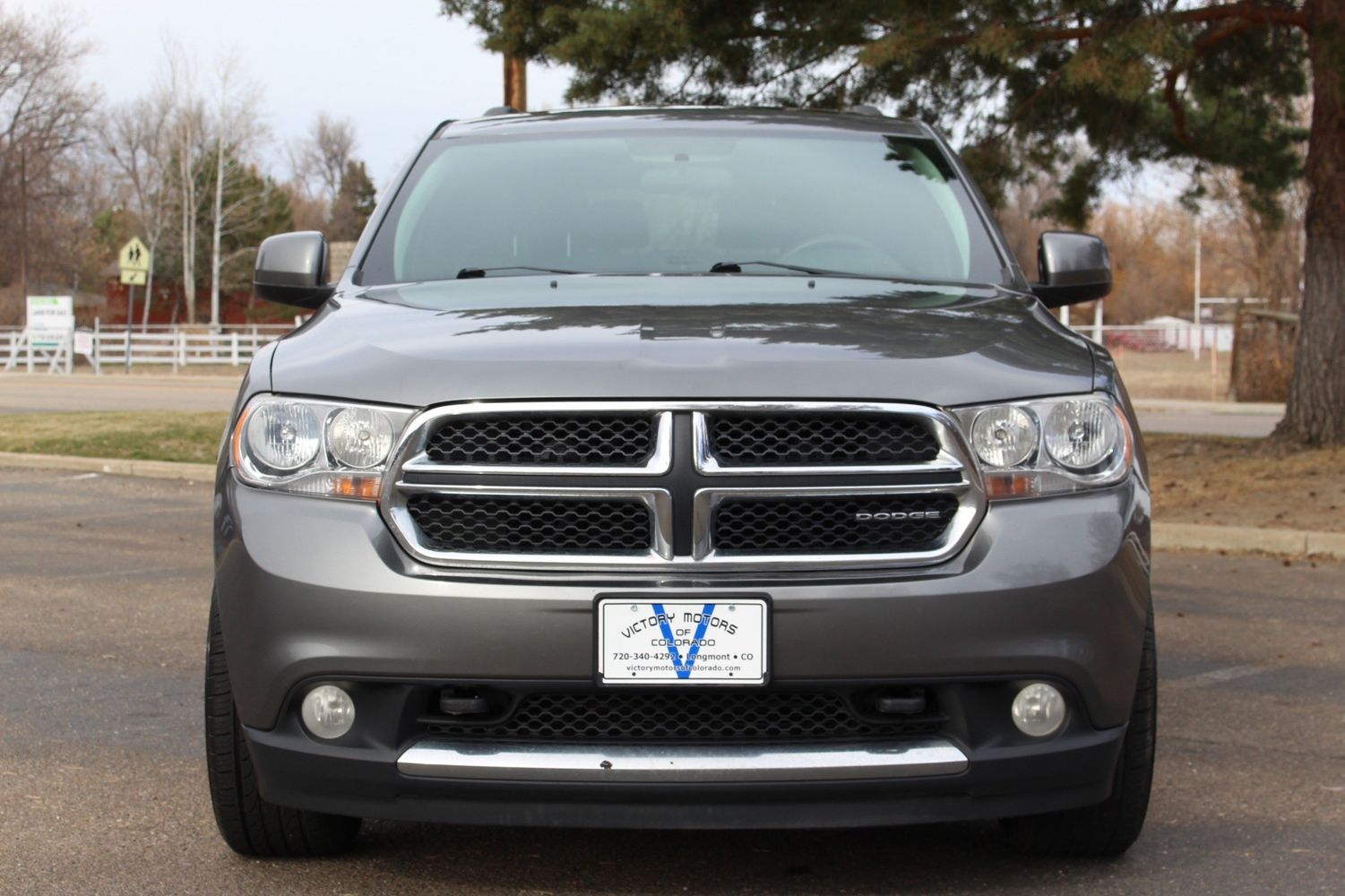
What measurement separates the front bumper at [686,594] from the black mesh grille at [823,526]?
78mm

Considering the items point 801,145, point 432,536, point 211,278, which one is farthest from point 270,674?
point 211,278

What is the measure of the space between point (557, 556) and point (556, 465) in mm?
175

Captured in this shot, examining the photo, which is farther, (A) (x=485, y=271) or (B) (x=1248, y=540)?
(B) (x=1248, y=540)

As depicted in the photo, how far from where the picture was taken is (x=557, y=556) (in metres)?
3.33

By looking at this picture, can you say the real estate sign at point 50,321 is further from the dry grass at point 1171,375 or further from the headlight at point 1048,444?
the headlight at point 1048,444

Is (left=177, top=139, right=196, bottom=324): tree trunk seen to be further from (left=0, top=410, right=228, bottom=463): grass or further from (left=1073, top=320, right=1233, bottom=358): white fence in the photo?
(left=0, top=410, right=228, bottom=463): grass

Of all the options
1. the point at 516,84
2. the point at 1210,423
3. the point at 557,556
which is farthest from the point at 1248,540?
the point at 1210,423

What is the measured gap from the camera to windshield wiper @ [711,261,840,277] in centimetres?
455

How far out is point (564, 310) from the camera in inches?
151

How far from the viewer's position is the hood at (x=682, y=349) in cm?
340

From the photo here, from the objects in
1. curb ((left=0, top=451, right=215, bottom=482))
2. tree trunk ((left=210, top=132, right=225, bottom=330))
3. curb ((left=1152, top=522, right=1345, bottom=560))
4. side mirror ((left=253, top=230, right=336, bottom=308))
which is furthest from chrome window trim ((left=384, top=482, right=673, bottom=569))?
tree trunk ((left=210, top=132, right=225, bottom=330))

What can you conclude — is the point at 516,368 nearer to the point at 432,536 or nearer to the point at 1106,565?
the point at 432,536

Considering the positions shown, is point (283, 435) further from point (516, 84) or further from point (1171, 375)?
point (1171, 375)

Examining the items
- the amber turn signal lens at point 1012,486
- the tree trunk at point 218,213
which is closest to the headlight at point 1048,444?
the amber turn signal lens at point 1012,486
